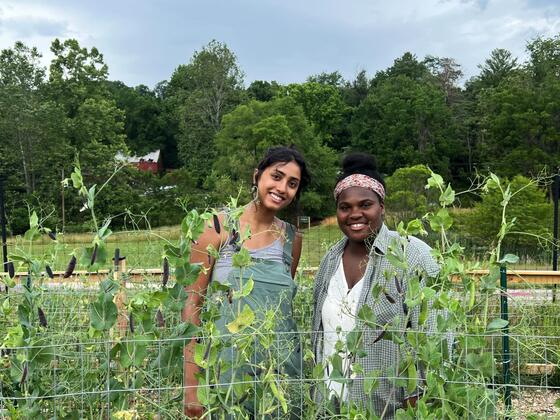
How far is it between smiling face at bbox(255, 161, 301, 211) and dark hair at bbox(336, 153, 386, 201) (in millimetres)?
182

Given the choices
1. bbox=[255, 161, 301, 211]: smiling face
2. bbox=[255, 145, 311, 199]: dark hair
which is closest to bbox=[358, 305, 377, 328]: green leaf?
bbox=[255, 161, 301, 211]: smiling face

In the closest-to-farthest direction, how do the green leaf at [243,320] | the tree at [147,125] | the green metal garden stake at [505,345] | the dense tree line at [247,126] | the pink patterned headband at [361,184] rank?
the green leaf at [243,320] < the green metal garden stake at [505,345] < the pink patterned headband at [361,184] < the dense tree line at [247,126] < the tree at [147,125]

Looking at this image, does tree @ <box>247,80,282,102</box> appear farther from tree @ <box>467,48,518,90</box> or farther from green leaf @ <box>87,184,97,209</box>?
green leaf @ <box>87,184,97,209</box>

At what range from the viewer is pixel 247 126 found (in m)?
28.7

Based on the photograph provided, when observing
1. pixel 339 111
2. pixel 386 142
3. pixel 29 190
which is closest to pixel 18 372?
pixel 29 190

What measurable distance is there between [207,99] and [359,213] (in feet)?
121

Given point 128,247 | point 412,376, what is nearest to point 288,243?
point 412,376

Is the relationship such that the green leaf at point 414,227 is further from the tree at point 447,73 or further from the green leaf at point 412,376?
the tree at point 447,73

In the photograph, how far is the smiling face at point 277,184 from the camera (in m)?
2.13

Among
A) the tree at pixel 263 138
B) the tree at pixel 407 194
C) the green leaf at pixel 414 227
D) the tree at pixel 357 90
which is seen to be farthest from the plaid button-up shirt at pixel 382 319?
the tree at pixel 357 90

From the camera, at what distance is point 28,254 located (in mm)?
1398

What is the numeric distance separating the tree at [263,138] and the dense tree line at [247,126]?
72mm

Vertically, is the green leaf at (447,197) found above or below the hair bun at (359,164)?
below

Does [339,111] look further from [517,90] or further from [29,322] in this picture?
[29,322]
